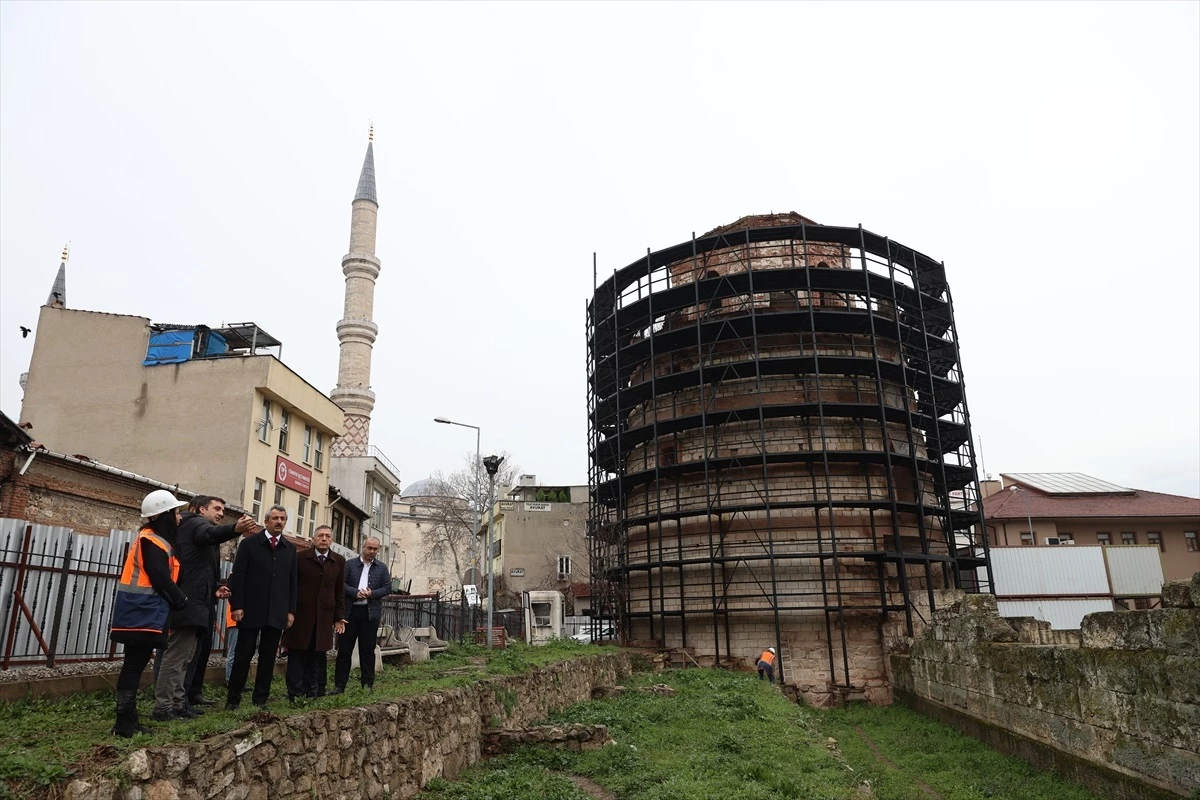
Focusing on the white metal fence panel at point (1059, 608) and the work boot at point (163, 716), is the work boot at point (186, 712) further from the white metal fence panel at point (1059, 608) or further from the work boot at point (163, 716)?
the white metal fence panel at point (1059, 608)

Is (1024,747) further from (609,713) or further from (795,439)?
(795,439)

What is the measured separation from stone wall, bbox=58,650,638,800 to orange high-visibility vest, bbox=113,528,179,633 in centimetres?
103

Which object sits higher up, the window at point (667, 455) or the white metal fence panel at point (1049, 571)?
the window at point (667, 455)

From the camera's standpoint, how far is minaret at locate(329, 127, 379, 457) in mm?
44438

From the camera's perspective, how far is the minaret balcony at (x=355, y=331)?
4506 cm

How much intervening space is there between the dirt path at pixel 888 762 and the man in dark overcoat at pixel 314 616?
8802mm

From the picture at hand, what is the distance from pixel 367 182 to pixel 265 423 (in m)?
28.0

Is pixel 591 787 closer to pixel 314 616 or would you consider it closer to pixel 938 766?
pixel 314 616

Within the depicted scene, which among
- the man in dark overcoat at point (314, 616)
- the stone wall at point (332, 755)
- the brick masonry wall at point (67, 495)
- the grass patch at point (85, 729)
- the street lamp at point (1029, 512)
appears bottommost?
the stone wall at point (332, 755)

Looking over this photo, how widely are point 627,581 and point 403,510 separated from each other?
51.6m

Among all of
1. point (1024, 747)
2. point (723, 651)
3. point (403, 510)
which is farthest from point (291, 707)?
point (403, 510)

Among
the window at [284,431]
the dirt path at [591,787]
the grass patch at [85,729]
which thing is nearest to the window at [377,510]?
the window at [284,431]

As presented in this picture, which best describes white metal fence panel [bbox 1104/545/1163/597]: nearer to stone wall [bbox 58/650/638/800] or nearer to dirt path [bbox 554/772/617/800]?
stone wall [bbox 58/650/638/800]

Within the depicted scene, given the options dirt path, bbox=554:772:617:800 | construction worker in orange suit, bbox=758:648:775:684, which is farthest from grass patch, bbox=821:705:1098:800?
dirt path, bbox=554:772:617:800
